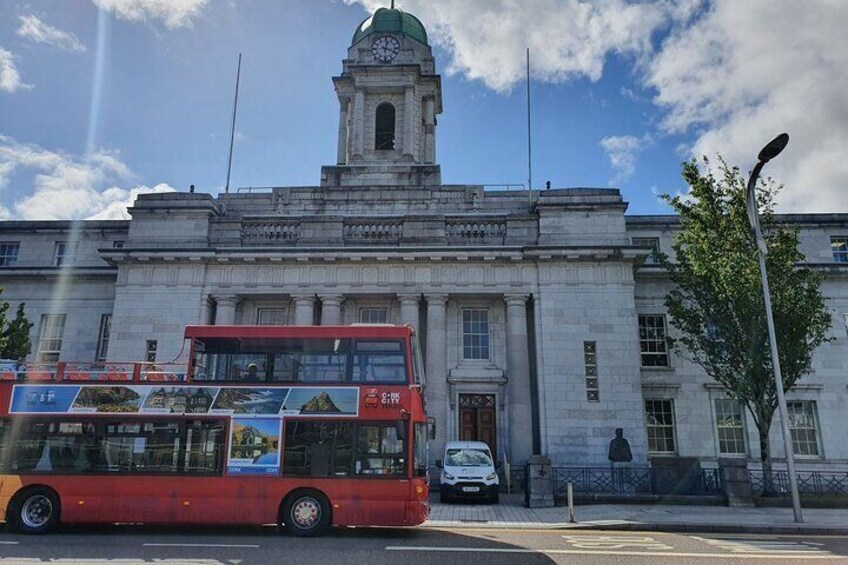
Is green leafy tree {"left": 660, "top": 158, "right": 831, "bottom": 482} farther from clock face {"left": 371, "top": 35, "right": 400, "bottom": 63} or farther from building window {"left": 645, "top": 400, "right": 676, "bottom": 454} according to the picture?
clock face {"left": 371, "top": 35, "right": 400, "bottom": 63}

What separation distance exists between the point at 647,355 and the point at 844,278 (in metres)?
9.85

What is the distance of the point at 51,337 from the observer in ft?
90.3

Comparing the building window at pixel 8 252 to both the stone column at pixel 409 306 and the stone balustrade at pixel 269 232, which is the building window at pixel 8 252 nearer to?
the stone balustrade at pixel 269 232

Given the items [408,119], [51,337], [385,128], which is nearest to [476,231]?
[408,119]

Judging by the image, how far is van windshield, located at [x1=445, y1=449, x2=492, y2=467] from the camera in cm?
1917

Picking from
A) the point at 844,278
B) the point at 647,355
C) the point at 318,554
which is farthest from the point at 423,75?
the point at 318,554

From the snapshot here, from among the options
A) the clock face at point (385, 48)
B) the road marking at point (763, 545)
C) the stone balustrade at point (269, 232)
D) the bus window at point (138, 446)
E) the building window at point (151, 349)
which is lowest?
the road marking at point (763, 545)

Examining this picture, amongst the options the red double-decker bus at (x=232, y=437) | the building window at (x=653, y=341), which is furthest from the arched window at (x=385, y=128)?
the red double-decker bus at (x=232, y=437)

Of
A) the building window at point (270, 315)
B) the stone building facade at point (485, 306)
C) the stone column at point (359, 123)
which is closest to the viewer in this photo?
the stone building facade at point (485, 306)

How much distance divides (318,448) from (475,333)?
13.8 m

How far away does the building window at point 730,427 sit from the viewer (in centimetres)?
2522

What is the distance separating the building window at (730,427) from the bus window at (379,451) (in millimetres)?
19005

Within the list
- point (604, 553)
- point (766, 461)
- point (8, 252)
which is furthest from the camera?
point (8, 252)

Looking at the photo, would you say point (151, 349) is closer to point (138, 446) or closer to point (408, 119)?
point (138, 446)
